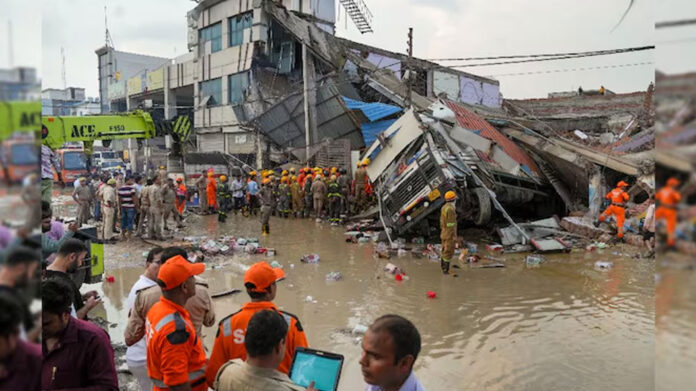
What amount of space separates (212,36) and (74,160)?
9785 mm

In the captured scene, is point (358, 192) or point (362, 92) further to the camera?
point (362, 92)

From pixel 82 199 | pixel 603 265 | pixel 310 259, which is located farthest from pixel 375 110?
pixel 603 265

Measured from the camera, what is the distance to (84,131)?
1085cm

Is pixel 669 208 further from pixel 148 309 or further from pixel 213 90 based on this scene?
pixel 213 90

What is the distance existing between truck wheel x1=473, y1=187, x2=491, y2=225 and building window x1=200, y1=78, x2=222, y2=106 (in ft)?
60.1

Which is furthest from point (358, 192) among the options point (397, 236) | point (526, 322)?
point (526, 322)

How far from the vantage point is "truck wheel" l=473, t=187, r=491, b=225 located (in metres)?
9.84

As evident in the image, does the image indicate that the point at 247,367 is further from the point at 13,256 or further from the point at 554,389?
the point at 554,389

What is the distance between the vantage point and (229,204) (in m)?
16.0

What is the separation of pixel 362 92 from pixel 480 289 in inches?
630

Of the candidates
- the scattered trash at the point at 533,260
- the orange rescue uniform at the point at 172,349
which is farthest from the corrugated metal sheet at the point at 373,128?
the orange rescue uniform at the point at 172,349

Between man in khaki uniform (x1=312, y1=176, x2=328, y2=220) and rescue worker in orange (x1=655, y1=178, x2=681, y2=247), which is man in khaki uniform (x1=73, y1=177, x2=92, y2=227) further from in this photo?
rescue worker in orange (x1=655, y1=178, x2=681, y2=247)

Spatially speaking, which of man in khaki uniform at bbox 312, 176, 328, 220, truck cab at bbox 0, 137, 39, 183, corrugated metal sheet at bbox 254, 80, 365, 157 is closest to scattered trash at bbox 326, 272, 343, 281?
man in khaki uniform at bbox 312, 176, 328, 220

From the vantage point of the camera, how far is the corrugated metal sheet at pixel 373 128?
58.8ft
